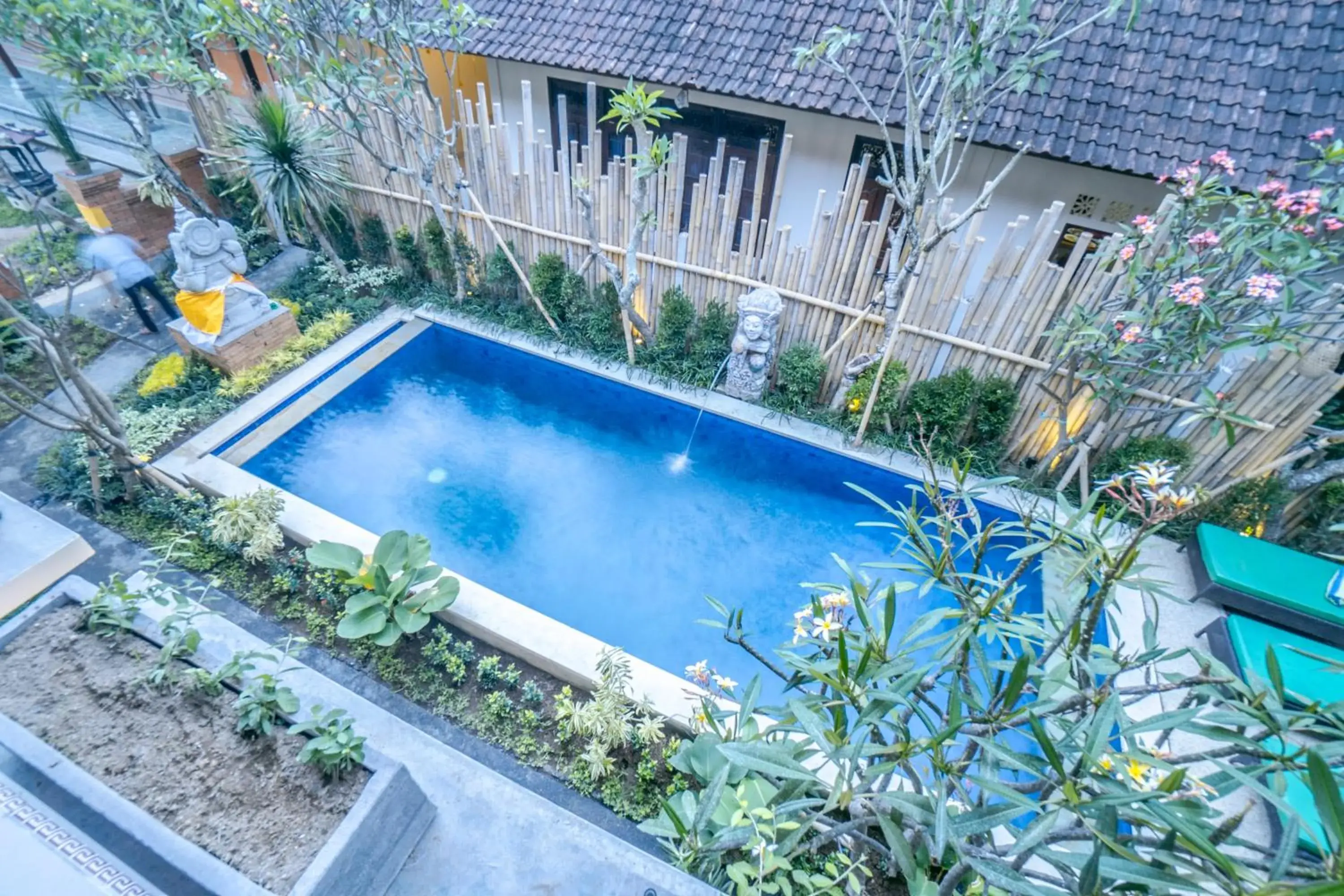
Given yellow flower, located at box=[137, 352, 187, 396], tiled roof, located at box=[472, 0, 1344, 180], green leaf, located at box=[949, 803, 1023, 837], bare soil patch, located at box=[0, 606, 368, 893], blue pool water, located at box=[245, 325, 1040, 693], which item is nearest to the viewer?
green leaf, located at box=[949, 803, 1023, 837]

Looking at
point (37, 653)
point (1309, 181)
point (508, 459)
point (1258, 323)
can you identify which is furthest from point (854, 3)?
point (37, 653)

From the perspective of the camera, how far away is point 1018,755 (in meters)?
1.66

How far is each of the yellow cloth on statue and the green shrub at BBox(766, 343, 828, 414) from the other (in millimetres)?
5352

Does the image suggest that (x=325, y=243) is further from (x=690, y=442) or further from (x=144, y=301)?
(x=690, y=442)

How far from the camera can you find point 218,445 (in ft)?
17.8

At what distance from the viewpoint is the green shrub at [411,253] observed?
23.6 ft

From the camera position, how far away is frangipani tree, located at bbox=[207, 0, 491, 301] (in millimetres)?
5551

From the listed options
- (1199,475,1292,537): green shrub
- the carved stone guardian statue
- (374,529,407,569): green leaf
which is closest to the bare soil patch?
(374,529,407,569): green leaf

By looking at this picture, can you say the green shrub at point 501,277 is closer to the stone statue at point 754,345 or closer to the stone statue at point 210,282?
the stone statue at point 210,282

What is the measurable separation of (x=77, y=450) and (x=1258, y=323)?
893 cm

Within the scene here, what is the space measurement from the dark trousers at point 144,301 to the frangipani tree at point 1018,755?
7.10 m

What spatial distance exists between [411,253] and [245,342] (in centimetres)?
213

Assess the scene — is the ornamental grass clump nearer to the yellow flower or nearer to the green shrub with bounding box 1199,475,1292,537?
the green shrub with bounding box 1199,475,1292,537

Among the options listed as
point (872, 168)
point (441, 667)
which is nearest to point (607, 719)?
point (441, 667)
